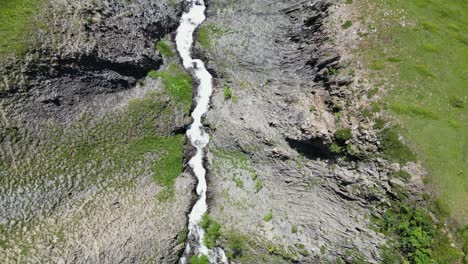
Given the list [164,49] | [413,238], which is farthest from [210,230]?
[164,49]

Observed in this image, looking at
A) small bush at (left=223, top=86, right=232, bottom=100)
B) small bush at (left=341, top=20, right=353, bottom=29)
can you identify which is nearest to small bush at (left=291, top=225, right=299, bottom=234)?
small bush at (left=223, top=86, right=232, bottom=100)

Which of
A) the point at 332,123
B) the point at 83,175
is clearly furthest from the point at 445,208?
the point at 83,175

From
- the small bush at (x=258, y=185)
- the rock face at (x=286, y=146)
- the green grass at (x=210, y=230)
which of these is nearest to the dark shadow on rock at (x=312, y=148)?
the rock face at (x=286, y=146)

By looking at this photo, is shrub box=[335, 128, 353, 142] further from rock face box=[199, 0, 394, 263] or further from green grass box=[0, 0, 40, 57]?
green grass box=[0, 0, 40, 57]

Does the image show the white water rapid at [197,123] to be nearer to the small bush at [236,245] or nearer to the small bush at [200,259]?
the small bush at [200,259]

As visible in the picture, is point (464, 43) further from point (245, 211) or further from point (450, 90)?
point (245, 211)
